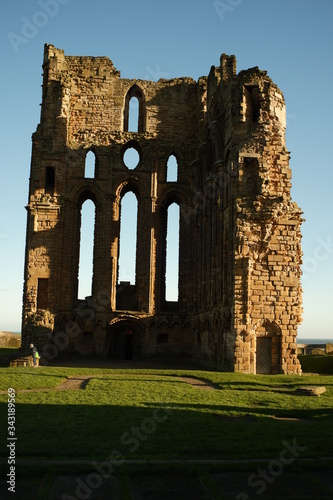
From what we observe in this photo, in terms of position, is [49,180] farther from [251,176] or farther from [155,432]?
[155,432]

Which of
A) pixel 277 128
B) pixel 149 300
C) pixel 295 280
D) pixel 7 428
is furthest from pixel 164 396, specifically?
pixel 149 300

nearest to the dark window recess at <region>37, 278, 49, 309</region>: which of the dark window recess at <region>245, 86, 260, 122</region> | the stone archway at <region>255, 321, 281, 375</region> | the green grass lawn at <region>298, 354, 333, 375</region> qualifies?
the stone archway at <region>255, 321, 281, 375</region>

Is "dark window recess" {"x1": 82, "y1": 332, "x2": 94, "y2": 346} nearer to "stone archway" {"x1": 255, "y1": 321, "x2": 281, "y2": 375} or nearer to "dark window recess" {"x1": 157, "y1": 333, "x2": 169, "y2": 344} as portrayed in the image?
"dark window recess" {"x1": 157, "y1": 333, "x2": 169, "y2": 344}

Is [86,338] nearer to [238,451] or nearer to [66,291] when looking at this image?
[66,291]

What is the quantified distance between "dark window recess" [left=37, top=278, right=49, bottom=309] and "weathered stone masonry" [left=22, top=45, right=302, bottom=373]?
57mm

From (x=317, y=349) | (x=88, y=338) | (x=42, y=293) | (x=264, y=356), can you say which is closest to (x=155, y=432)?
(x=264, y=356)

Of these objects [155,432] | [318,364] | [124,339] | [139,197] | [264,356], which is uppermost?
[139,197]

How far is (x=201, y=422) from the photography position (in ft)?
32.4

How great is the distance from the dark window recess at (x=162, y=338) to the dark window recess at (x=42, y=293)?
6.78 meters

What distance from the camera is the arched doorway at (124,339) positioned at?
109ft

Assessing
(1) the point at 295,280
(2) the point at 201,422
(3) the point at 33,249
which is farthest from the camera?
(3) the point at 33,249

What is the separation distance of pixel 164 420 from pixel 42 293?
23.1m

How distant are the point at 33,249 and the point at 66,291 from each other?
10.1 ft

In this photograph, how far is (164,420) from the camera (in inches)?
398
